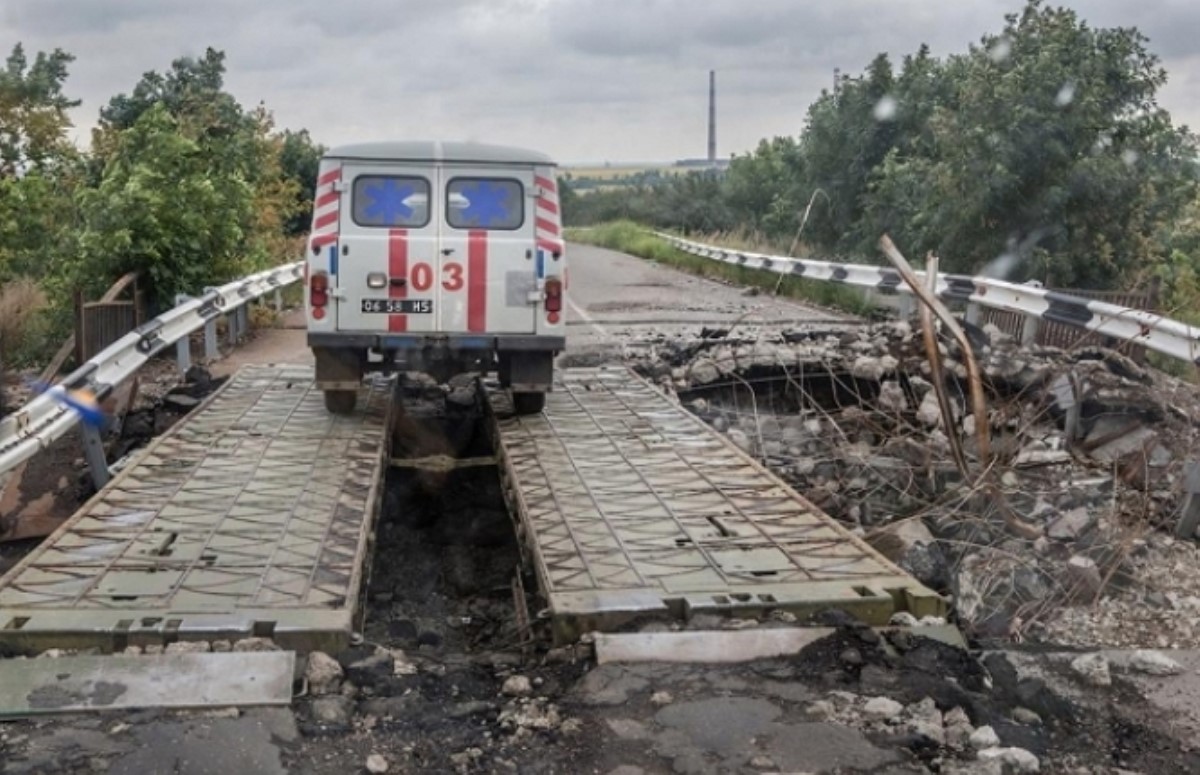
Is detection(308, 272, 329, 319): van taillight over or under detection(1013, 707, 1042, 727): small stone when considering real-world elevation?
over

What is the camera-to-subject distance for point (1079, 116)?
18.4 metres

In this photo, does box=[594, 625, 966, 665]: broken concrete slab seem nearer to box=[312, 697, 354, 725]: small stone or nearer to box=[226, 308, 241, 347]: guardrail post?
box=[312, 697, 354, 725]: small stone

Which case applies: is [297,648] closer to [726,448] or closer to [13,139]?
[726,448]

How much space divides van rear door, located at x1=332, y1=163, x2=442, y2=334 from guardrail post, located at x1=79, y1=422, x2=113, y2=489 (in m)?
1.99

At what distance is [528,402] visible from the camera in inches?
418

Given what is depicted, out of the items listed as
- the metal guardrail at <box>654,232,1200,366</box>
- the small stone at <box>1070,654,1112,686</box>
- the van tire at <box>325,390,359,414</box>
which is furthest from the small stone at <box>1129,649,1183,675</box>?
the van tire at <box>325,390,359,414</box>

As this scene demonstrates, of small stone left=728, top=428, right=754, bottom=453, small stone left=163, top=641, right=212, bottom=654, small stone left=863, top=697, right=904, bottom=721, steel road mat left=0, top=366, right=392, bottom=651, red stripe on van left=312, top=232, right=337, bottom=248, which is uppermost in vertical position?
red stripe on van left=312, top=232, right=337, bottom=248

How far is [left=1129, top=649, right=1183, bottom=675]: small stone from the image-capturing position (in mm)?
5484

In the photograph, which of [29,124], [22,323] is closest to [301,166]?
[29,124]

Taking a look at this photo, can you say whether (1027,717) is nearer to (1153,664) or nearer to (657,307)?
(1153,664)

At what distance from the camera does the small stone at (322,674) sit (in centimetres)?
500

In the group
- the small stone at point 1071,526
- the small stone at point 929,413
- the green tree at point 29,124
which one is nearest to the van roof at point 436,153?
the small stone at point 929,413

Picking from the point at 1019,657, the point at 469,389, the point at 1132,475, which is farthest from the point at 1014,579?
the point at 469,389

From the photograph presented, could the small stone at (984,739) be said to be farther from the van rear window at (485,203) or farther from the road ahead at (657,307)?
the road ahead at (657,307)
